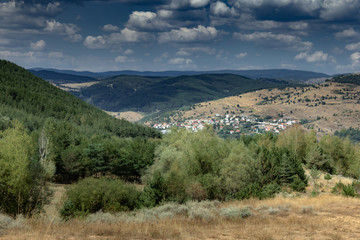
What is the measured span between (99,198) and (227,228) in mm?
22512

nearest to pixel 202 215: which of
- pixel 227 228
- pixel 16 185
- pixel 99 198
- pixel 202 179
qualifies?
pixel 227 228

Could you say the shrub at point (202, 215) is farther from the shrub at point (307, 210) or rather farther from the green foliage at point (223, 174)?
the green foliage at point (223, 174)

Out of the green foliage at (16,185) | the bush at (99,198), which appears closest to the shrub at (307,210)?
the bush at (99,198)

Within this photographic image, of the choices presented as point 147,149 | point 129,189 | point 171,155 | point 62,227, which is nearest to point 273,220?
point 62,227

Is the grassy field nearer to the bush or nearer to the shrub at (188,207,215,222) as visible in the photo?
the shrub at (188,207,215,222)

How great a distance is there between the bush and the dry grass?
17030mm

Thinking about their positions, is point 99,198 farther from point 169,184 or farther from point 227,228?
point 227,228

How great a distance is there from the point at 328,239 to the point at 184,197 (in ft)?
77.2

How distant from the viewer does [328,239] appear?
557 inches

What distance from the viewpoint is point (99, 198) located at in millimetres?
34781

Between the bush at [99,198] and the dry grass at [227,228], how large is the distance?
17.0 m

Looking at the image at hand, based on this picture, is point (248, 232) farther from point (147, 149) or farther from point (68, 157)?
point (147, 149)

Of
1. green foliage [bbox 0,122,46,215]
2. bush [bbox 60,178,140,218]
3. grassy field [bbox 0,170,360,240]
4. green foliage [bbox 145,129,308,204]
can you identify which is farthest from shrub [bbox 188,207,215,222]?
green foliage [bbox 0,122,46,215]

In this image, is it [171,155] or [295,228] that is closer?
[295,228]
